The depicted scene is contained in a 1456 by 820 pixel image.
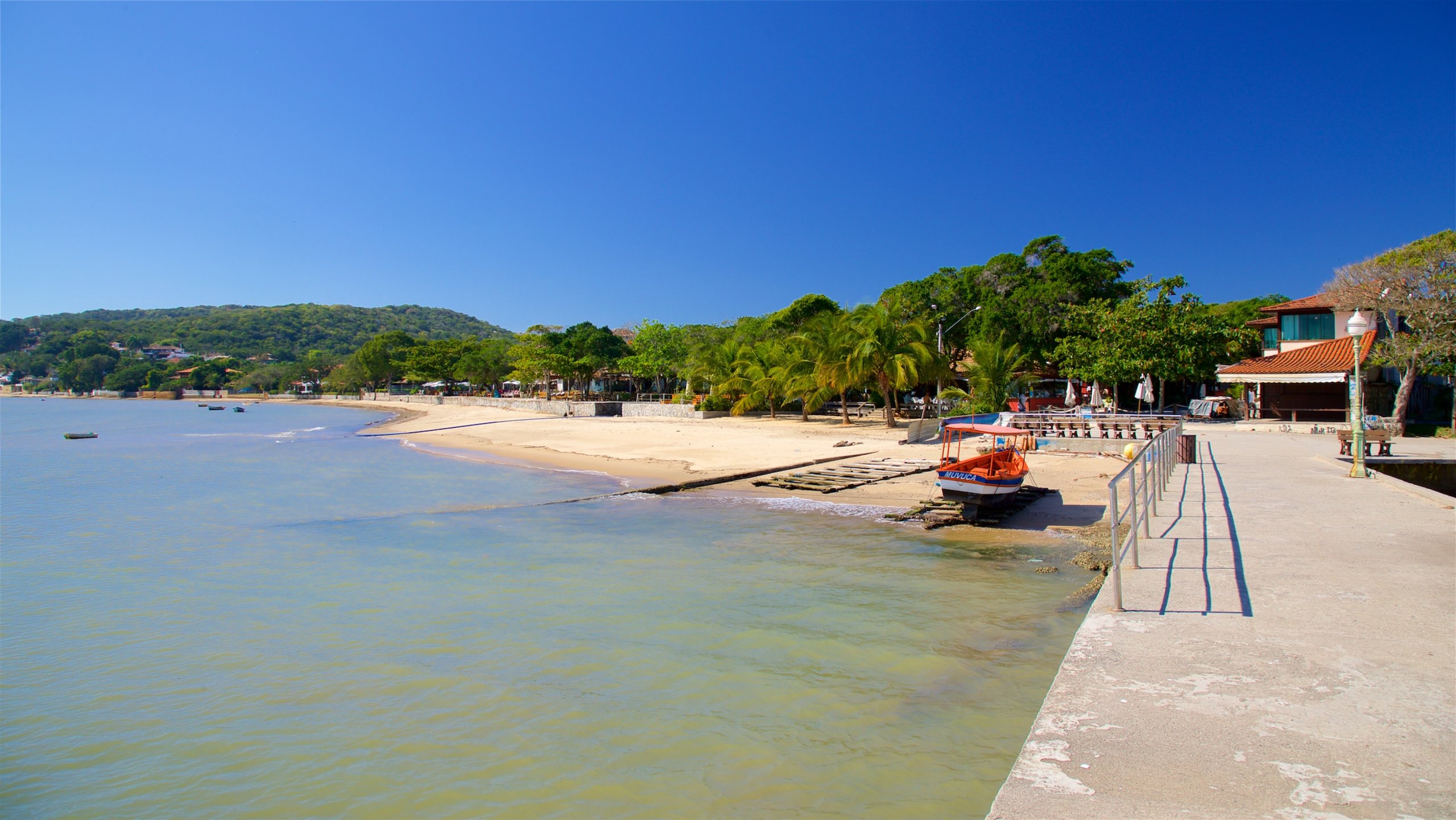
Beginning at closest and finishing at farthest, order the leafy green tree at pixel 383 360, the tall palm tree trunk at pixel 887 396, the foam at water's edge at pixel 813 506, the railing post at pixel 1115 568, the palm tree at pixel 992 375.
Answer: the railing post at pixel 1115 568, the foam at water's edge at pixel 813 506, the palm tree at pixel 992 375, the tall palm tree trunk at pixel 887 396, the leafy green tree at pixel 383 360

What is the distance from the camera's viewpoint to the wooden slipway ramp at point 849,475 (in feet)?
59.1

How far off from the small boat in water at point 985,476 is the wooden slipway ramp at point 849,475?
153 inches

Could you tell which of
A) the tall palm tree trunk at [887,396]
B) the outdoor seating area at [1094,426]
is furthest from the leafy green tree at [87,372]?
the outdoor seating area at [1094,426]

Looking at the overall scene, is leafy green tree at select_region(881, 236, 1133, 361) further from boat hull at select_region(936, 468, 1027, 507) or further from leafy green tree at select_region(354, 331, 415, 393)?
leafy green tree at select_region(354, 331, 415, 393)

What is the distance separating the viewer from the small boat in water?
13305 mm

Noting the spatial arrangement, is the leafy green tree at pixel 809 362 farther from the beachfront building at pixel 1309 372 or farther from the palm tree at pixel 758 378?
the beachfront building at pixel 1309 372

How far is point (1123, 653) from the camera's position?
515 centimetres

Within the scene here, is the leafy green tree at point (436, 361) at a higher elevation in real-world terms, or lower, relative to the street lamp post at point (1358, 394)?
higher

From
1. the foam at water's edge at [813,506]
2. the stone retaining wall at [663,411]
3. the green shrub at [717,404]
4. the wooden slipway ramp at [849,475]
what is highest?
the green shrub at [717,404]

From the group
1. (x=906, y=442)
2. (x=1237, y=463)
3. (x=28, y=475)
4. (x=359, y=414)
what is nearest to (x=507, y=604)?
(x=1237, y=463)

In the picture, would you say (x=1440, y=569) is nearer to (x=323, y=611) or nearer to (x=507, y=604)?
(x=507, y=604)

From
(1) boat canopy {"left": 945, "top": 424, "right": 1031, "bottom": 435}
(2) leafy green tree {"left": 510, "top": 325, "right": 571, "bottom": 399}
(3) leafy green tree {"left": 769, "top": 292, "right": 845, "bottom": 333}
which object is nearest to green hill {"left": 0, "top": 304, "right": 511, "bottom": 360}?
(2) leafy green tree {"left": 510, "top": 325, "right": 571, "bottom": 399}

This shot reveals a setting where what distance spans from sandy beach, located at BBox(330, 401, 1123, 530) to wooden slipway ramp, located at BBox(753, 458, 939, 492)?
0.27 meters

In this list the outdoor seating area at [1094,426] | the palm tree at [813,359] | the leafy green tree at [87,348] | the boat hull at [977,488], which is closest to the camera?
the boat hull at [977,488]
